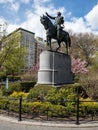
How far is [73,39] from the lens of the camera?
5225 centimetres

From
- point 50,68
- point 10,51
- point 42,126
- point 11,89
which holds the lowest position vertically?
point 42,126

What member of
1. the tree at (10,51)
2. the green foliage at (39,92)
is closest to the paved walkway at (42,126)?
the green foliage at (39,92)

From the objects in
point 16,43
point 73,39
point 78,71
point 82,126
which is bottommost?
point 82,126

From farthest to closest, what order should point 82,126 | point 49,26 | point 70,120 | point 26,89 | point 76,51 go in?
point 76,51 → point 26,89 → point 49,26 → point 70,120 → point 82,126

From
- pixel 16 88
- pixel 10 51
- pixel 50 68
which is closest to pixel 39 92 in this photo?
pixel 50 68

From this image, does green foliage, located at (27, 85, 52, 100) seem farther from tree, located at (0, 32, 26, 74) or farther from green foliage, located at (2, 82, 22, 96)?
tree, located at (0, 32, 26, 74)

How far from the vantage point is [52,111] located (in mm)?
11086

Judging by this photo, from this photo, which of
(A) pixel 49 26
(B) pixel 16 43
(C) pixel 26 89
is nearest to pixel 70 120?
(A) pixel 49 26

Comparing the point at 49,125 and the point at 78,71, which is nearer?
A: the point at 49,125

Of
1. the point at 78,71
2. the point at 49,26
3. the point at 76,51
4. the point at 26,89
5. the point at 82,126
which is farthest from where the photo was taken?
the point at 76,51

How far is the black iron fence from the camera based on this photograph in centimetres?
1095

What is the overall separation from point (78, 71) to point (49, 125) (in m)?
33.9

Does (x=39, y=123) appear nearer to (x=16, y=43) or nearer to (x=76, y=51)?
(x=16, y=43)

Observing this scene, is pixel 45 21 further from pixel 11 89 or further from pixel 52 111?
pixel 52 111
